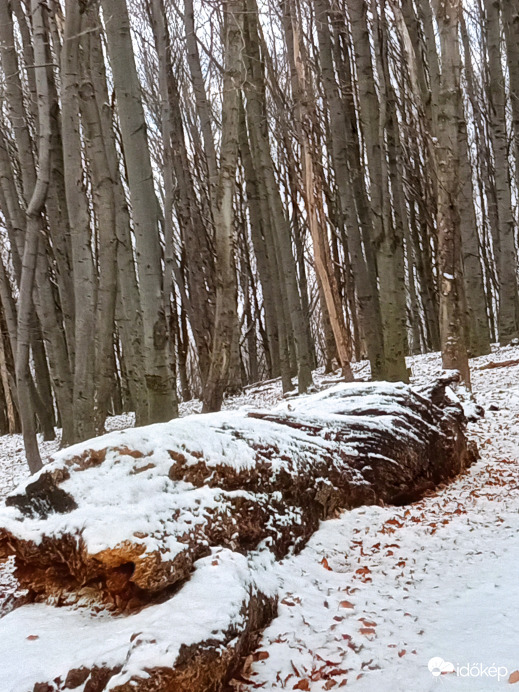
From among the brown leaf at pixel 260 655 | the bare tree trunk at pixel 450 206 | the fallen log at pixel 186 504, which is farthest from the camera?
the bare tree trunk at pixel 450 206

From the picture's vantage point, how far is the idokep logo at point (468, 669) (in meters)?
2.01

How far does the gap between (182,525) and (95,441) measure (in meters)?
0.77

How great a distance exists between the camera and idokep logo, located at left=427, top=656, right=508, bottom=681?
6.61 feet

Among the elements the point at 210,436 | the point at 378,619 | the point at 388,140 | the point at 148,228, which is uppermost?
the point at 388,140

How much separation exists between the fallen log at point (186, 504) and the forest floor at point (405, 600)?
165 mm

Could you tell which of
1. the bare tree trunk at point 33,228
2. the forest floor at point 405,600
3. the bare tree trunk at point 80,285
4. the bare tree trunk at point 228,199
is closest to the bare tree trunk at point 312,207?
the bare tree trunk at point 228,199

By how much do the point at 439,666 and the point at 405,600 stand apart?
0.64m

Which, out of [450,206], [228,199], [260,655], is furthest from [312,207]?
[260,655]

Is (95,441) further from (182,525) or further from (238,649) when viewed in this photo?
(238,649)

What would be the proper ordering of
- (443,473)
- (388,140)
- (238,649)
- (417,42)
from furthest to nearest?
(417,42) → (388,140) → (443,473) → (238,649)

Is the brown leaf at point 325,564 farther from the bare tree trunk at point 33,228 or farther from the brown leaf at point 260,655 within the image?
the bare tree trunk at point 33,228

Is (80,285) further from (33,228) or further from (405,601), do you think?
(405,601)

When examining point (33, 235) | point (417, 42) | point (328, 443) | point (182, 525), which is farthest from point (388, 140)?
point (182, 525)

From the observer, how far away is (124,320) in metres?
10.7
